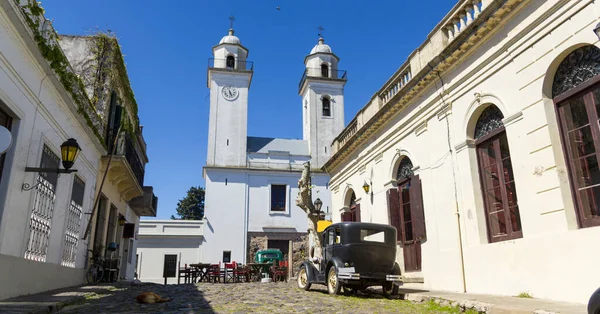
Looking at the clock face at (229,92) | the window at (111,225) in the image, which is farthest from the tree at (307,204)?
the clock face at (229,92)

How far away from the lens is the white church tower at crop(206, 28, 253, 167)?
101ft

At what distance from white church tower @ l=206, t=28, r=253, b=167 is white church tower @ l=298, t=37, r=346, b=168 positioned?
17.1 ft

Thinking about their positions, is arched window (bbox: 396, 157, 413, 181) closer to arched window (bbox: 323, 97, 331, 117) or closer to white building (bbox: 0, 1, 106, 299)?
white building (bbox: 0, 1, 106, 299)

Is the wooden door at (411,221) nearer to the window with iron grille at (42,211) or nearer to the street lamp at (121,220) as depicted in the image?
the window with iron grille at (42,211)

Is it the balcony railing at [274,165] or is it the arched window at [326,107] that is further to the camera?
the arched window at [326,107]

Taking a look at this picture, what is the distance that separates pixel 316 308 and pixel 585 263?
3.83 metres

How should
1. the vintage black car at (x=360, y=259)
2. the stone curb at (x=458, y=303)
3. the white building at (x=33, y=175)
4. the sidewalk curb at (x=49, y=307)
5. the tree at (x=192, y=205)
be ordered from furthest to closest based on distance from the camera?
the tree at (x=192, y=205) → the vintage black car at (x=360, y=259) → the white building at (x=33, y=175) → the stone curb at (x=458, y=303) → the sidewalk curb at (x=49, y=307)

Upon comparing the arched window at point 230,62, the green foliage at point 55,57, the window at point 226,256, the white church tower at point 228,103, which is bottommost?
the window at point 226,256

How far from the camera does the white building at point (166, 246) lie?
91.6 ft

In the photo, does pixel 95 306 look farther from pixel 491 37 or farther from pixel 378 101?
pixel 378 101

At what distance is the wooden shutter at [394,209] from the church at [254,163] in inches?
626

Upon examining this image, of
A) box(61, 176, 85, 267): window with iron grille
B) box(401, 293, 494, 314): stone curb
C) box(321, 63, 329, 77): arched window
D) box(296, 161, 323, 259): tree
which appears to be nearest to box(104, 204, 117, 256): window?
box(61, 176, 85, 267): window with iron grille

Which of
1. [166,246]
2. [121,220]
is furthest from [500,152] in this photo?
[166,246]

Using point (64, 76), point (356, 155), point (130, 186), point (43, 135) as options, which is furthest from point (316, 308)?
point (130, 186)
